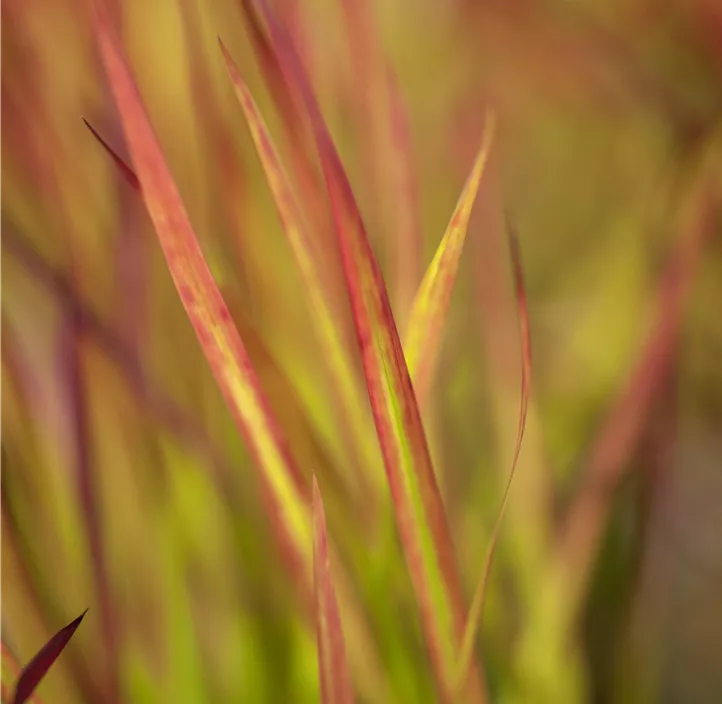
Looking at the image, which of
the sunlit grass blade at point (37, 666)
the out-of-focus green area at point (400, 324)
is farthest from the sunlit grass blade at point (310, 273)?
the sunlit grass blade at point (37, 666)

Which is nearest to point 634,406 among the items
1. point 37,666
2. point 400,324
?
point 400,324

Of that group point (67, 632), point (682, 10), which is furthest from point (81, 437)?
point (682, 10)

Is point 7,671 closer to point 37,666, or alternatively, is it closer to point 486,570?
point 37,666

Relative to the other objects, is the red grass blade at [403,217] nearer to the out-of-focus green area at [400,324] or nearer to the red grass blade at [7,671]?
the out-of-focus green area at [400,324]

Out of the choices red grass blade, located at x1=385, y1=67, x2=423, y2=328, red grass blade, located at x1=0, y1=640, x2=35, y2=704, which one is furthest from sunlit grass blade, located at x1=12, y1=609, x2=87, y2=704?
red grass blade, located at x1=385, y1=67, x2=423, y2=328

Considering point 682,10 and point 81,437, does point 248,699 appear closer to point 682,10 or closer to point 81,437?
point 81,437

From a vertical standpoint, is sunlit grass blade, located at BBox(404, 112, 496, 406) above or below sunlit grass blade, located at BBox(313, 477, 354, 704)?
above

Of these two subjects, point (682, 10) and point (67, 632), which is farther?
point (682, 10)

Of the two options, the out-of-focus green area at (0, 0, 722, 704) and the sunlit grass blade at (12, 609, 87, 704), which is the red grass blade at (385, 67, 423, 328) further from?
the sunlit grass blade at (12, 609, 87, 704)
